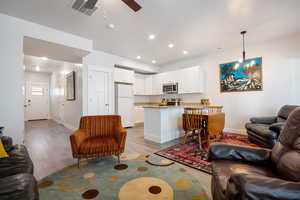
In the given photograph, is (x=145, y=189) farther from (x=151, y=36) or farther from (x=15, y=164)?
(x=151, y=36)

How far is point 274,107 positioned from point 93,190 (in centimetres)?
447

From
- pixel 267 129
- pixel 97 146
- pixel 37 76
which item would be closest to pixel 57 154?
pixel 97 146

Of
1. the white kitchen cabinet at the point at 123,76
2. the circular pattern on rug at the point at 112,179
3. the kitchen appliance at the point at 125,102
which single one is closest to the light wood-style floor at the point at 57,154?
the circular pattern on rug at the point at 112,179

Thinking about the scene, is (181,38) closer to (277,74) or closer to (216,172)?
(277,74)

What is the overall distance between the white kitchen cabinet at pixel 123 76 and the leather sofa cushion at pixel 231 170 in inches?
170

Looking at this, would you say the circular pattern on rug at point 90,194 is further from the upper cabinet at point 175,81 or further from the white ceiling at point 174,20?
the upper cabinet at point 175,81

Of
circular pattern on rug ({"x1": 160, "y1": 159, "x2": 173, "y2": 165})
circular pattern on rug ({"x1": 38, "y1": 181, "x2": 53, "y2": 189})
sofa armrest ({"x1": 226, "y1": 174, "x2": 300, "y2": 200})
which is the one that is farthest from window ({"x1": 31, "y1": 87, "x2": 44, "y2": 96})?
sofa armrest ({"x1": 226, "y1": 174, "x2": 300, "y2": 200})

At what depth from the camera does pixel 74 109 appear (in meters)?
4.62

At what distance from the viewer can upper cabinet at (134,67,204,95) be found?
468 cm

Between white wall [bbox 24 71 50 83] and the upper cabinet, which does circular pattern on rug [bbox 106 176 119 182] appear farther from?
white wall [bbox 24 71 50 83]

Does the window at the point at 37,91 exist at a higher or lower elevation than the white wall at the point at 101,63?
lower

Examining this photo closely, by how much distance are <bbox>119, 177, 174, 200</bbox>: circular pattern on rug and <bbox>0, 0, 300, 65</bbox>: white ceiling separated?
270 cm

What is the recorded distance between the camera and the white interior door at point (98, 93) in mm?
4133

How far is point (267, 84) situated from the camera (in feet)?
11.7
